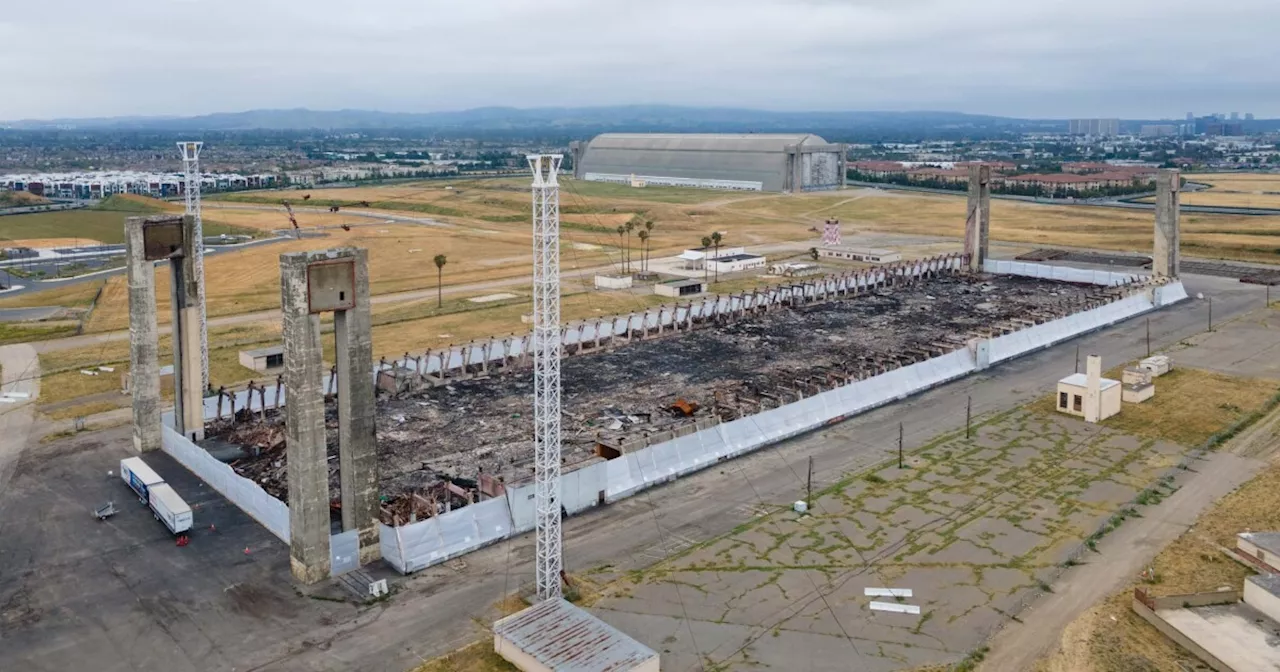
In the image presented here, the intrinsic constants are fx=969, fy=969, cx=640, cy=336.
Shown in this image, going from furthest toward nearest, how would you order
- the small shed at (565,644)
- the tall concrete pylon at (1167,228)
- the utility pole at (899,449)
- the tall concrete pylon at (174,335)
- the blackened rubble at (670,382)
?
the tall concrete pylon at (1167,228), the tall concrete pylon at (174,335), the blackened rubble at (670,382), the utility pole at (899,449), the small shed at (565,644)

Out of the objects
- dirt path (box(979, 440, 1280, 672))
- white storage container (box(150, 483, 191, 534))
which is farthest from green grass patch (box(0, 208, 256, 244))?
dirt path (box(979, 440, 1280, 672))

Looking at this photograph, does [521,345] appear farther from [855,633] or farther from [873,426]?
[855,633]

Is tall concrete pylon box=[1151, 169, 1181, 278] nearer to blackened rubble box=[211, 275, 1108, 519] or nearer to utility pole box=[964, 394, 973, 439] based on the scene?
blackened rubble box=[211, 275, 1108, 519]

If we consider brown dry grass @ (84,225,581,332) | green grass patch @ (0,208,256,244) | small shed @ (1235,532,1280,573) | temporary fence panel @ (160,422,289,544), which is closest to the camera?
small shed @ (1235,532,1280,573)

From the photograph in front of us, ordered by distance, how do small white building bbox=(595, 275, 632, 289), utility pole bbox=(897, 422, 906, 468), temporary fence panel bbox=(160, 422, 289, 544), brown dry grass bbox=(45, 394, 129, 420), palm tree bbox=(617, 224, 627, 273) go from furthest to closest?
palm tree bbox=(617, 224, 627, 273), small white building bbox=(595, 275, 632, 289), brown dry grass bbox=(45, 394, 129, 420), utility pole bbox=(897, 422, 906, 468), temporary fence panel bbox=(160, 422, 289, 544)

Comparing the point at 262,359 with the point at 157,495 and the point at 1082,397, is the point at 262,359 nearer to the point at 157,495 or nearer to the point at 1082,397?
the point at 157,495

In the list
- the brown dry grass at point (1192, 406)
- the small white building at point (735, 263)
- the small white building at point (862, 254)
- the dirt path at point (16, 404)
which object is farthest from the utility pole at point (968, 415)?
the small white building at point (862, 254)

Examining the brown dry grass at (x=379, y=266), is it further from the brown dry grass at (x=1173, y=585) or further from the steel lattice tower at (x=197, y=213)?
the brown dry grass at (x=1173, y=585)
